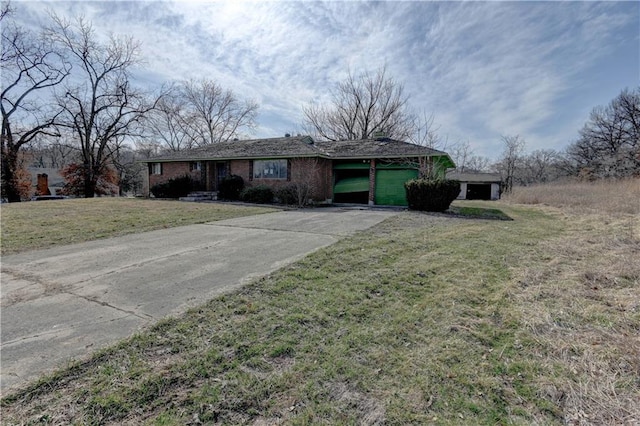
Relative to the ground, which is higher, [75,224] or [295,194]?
[295,194]

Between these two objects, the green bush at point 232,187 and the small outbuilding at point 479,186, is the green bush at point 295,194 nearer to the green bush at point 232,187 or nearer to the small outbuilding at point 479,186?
the green bush at point 232,187

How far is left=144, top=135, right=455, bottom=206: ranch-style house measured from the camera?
51.8ft

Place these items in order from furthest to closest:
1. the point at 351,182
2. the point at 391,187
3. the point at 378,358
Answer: the point at 351,182 → the point at 391,187 → the point at 378,358

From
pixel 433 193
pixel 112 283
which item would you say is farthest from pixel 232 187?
pixel 112 283

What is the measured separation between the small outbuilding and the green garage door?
70.6 feet

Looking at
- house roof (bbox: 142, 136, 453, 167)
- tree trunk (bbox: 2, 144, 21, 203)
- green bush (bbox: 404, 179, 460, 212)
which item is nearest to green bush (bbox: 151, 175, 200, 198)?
house roof (bbox: 142, 136, 453, 167)

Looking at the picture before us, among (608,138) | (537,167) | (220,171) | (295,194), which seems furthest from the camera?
(537,167)

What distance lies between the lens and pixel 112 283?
4.13 meters

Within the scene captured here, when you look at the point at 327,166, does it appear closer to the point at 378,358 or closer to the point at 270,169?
the point at 270,169

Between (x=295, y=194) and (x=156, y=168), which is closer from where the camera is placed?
(x=295, y=194)

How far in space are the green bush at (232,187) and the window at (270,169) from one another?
3.29 feet

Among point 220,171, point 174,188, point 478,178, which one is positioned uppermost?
point 478,178

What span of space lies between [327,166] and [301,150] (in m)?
1.86

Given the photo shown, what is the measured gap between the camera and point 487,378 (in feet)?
7.40
